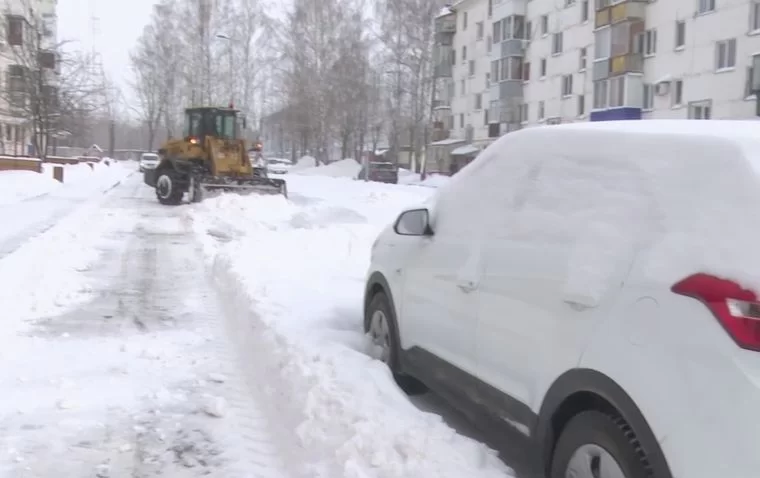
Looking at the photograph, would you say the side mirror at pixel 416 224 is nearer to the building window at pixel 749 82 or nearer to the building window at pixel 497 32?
the building window at pixel 749 82

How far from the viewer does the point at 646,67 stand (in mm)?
36281

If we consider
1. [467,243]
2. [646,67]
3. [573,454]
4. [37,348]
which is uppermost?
[646,67]

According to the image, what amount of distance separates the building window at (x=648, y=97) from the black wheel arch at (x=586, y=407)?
3503 cm

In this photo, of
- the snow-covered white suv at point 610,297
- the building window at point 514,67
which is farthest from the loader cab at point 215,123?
the building window at point 514,67

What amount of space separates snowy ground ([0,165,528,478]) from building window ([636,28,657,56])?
2862 centimetres

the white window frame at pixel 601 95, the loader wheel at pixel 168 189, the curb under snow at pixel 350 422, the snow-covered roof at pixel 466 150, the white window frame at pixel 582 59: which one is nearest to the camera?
the curb under snow at pixel 350 422

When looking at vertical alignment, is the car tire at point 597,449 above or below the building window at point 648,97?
below

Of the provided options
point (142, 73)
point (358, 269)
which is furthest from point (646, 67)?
point (142, 73)

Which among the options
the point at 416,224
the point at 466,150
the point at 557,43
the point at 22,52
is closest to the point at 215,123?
the point at 416,224

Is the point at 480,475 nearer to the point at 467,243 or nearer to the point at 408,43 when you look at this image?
the point at 467,243

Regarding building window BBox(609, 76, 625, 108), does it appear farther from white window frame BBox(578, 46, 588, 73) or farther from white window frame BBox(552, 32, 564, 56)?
white window frame BBox(552, 32, 564, 56)

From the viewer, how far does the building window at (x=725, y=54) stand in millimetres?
30453

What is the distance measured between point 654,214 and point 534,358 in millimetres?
879

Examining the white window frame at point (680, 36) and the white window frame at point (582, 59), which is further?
the white window frame at point (582, 59)
